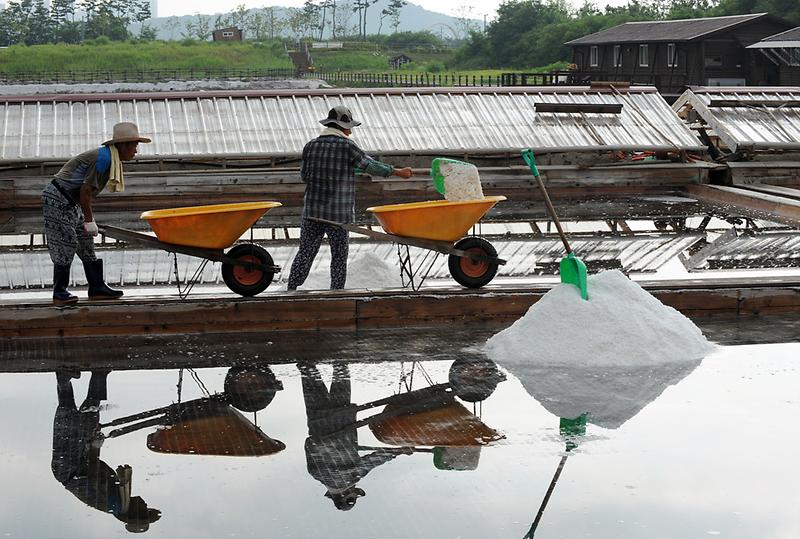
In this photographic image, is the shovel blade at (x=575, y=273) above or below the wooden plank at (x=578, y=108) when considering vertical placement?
below

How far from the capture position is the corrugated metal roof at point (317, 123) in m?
17.2

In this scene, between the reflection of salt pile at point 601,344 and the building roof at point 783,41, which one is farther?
the building roof at point 783,41

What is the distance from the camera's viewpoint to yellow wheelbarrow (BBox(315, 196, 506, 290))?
8.93m

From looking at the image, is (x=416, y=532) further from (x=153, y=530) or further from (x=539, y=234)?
(x=539, y=234)

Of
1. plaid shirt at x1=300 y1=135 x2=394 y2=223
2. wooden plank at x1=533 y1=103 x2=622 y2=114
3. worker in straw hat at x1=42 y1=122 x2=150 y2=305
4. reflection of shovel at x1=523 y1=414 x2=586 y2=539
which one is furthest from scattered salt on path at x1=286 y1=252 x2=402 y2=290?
wooden plank at x1=533 y1=103 x2=622 y2=114

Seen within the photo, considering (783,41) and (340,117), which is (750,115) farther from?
(783,41)

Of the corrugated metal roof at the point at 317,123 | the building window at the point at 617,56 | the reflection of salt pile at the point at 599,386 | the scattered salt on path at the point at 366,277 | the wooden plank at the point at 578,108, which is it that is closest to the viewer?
the reflection of salt pile at the point at 599,386

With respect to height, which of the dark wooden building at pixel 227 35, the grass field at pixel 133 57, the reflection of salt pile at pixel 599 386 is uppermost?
the dark wooden building at pixel 227 35

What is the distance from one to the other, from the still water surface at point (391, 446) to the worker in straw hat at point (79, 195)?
0.69 metres

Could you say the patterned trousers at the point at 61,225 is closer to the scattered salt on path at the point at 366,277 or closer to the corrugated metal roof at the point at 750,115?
the scattered salt on path at the point at 366,277

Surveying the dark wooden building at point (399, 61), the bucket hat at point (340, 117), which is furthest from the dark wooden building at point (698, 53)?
the dark wooden building at point (399, 61)

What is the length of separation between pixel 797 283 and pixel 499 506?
4.80 meters

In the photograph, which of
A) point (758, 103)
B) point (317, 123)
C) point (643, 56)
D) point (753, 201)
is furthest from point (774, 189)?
point (643, 56)

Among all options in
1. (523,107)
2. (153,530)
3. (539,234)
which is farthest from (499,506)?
(523,107)
